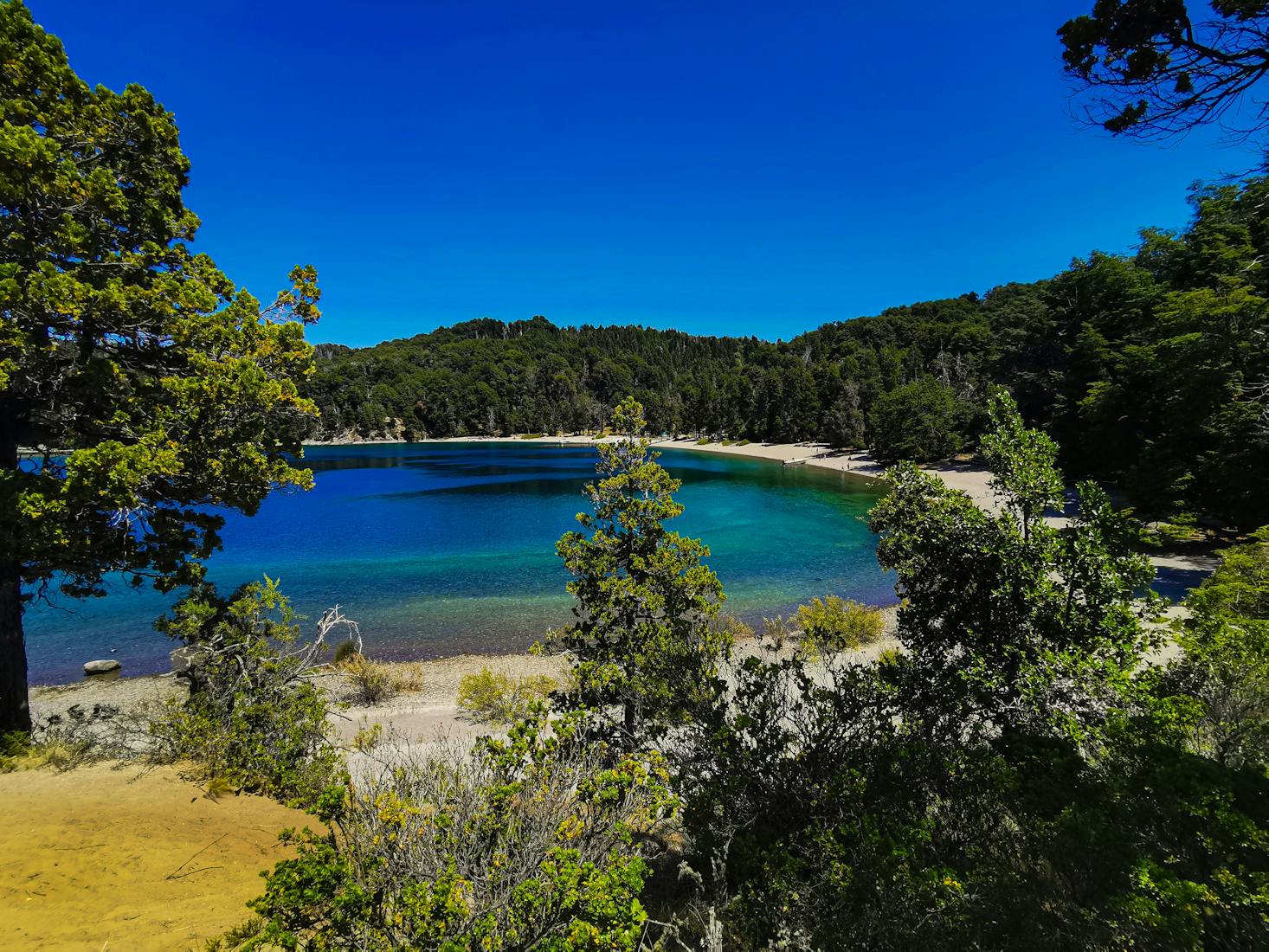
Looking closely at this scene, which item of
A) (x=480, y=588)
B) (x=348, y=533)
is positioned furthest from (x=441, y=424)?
(x=480, y=588)

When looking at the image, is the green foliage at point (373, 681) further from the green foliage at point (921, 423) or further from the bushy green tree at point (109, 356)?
the green foliage at point (921, 423)

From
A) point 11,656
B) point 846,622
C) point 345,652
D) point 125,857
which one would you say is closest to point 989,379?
point 846,622

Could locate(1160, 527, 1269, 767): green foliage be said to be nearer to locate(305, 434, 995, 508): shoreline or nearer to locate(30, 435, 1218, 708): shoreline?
locate(30, 435, 1218, 708): shoreline

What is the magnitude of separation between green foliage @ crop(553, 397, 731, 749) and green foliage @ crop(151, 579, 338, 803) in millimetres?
3986

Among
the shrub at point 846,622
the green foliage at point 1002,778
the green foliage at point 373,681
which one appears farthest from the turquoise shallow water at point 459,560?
the green foliage at point 1002,778

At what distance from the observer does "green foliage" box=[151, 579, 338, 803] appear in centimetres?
748

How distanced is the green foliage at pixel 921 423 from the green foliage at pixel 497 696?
52306mm

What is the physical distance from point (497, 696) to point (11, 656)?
8.39 meters

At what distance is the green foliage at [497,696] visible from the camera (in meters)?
12.4

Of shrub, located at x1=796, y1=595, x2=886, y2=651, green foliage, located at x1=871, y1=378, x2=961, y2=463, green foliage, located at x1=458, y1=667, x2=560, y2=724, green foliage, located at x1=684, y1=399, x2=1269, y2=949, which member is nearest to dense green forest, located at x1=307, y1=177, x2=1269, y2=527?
green foliage, located at x1=871, y1=378, x2=961, y2=463

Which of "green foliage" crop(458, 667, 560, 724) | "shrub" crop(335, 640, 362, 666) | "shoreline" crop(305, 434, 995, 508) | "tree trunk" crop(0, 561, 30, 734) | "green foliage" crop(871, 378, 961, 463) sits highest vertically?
"green foliage" crop(871, 378, 961, 463)

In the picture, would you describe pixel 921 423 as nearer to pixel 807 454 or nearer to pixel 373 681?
pixel 807 454

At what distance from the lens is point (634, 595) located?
8.30 metres

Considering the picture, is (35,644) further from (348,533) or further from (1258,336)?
(1258,336)
